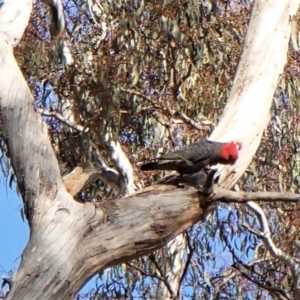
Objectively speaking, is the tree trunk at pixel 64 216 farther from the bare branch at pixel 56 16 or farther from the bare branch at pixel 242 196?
the bare branch at pixel 56 16

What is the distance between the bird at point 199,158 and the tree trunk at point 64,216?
98 millimetres

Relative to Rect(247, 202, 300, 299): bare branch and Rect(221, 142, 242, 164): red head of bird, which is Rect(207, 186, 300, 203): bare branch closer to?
Rect(221, 142, 242, 164): red head of bird

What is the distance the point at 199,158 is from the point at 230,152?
148 mm

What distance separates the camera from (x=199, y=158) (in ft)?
11.1

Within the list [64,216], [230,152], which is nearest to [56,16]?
[230,152]

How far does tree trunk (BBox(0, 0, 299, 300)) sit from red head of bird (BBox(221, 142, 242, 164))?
0.22ft

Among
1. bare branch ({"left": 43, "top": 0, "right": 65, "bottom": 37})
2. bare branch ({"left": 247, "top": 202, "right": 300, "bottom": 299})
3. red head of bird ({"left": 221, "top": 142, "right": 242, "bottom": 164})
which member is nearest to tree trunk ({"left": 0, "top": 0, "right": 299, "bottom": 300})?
red head of bird ({"left": 221, "top": 142, "right": 242, "bottom": 164})

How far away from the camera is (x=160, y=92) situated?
5973 millimetres

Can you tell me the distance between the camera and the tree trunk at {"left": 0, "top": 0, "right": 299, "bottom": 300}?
279cm

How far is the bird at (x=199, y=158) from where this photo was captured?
3266mm

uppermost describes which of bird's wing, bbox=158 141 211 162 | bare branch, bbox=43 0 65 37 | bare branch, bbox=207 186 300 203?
bare branch, bbox=43 0 65 37

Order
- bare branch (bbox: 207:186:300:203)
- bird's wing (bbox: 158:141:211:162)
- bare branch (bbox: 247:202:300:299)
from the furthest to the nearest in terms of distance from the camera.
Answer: bare branch (bbox: 247:202:300:299) → bird's wing (bbox: 158:141:211:162) → bare branch (bbox: 207:186:300:203)

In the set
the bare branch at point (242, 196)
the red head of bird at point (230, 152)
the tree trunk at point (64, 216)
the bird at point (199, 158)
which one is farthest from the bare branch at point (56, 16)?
the bare branch at point (242, 196)

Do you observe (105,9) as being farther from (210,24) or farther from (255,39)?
(255,39)
